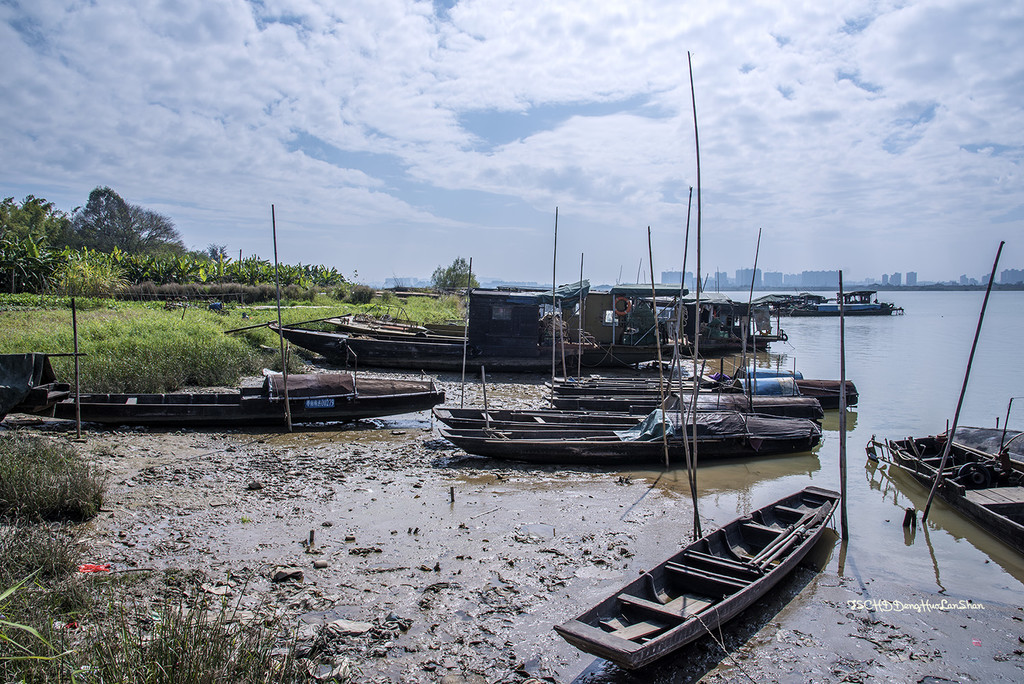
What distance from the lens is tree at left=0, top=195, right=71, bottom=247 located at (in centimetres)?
3581

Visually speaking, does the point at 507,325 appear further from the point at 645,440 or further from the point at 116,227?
the point at 116,227

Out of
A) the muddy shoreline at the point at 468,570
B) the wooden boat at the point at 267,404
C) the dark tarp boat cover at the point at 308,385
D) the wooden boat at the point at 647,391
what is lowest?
the muddy shoreline at the point at 468,570

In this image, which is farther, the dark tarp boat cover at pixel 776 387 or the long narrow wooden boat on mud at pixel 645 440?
the dark tarp boat cover at pixel 776 387

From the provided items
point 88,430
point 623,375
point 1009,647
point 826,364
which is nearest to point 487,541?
point 1009,647

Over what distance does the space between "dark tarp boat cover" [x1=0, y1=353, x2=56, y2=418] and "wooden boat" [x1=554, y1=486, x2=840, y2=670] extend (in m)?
9.73

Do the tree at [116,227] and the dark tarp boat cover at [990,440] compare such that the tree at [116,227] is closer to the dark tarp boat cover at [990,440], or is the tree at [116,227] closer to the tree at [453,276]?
the tree at [453,276]

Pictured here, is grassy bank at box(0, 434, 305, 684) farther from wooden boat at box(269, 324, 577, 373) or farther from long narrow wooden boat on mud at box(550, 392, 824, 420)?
wooden boat at box(269, 324, 577, 373)

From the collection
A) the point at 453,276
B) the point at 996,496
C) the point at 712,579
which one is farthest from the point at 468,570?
the point at 453,276

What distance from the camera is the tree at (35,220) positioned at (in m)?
35.8

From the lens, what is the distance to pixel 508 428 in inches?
437

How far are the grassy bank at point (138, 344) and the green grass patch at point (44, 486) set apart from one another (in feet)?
18.2

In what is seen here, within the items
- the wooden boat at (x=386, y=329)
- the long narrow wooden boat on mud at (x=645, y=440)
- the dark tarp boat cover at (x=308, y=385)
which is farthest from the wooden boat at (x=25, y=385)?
the wooden boat at (x=386, y=329)

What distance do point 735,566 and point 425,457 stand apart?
5.90 m

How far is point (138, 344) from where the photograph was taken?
1378 cm
